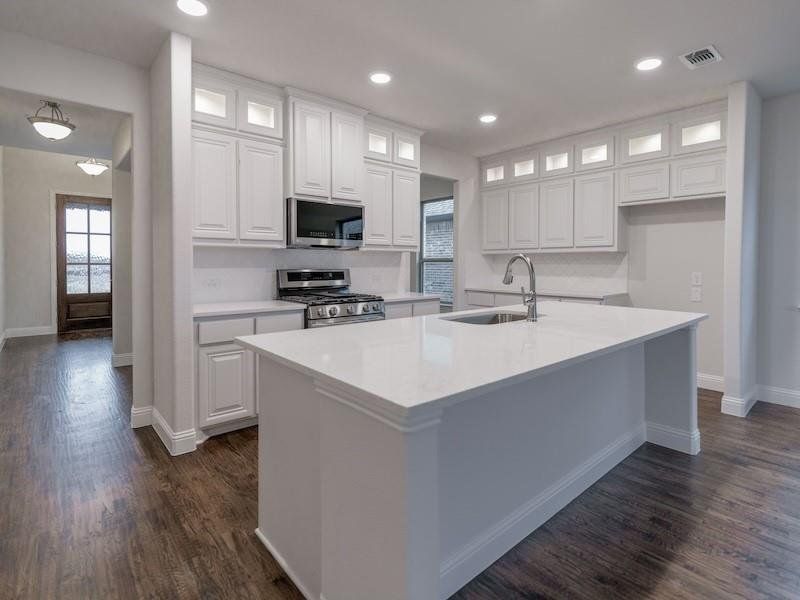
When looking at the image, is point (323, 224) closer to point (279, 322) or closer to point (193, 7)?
point (279, 322)

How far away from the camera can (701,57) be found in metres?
2.97

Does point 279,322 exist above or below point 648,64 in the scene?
below

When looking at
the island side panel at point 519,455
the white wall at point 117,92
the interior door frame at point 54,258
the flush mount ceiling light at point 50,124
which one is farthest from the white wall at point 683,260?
the interior door frame at point 54,258

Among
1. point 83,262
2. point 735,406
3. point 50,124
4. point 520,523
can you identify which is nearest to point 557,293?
point 735,406

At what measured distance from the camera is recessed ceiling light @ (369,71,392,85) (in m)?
3.26

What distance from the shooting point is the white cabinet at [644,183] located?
407 cm

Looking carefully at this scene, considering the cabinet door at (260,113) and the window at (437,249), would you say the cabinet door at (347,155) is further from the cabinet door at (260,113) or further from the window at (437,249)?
the window at (437,249)

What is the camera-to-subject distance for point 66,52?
9.38 ft

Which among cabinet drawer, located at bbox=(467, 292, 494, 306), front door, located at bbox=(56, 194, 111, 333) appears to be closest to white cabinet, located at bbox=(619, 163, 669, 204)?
cabinet drawer, located at bbox=(467, 292, 494, 306)

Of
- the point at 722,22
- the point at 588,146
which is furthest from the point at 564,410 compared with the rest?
the point at 588,146

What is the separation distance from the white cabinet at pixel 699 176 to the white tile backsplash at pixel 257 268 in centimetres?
284

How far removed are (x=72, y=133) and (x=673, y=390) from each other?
18.7 ft

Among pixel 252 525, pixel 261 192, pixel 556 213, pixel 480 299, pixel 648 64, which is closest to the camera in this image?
pixel 252 525

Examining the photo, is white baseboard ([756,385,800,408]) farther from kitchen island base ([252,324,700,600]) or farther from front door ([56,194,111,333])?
front door ([56,194,111,333])
